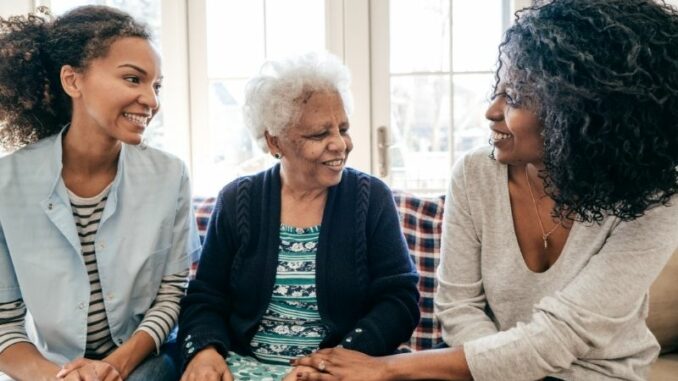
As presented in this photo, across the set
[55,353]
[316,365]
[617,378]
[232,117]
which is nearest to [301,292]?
[316,365]

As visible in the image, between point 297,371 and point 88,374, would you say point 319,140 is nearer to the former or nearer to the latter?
point 297,371

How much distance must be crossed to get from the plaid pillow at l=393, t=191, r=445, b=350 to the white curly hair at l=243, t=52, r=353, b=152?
1.31 feet

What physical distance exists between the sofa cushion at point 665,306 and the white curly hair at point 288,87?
102 cm

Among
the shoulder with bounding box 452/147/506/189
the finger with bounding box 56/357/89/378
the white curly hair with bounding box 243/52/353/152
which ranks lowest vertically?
the finger with bounding box 56/357/89/378

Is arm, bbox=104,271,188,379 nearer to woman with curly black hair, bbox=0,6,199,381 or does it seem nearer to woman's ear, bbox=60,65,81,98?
woman with curly black hair, bbox=0,6,199,381

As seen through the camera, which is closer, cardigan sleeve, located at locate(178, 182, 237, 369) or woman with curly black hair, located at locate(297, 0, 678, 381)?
woman with curly black hair, located at locate(297, 0, 678, 381)

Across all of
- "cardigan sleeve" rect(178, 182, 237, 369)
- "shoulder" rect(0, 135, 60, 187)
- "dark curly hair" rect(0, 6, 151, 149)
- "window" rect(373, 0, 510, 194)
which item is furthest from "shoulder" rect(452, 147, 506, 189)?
"window" rect(373, 0, 510, 194)

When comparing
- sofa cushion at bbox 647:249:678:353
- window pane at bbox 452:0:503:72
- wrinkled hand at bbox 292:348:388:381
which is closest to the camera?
wrinkled hand at bbox 292:348:388:381

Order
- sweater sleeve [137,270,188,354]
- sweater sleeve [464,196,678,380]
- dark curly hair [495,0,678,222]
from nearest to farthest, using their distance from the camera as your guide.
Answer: dark curly hair [495,0,678,222] < sweater sleeve [464,196,678,380] < sweater sleeve [137,270,188,354]

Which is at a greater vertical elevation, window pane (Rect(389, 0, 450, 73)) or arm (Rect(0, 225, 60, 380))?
window pane (Rect(389, 0, 450, 73))

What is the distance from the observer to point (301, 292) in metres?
1.68

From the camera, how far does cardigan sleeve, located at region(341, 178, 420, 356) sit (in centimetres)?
158

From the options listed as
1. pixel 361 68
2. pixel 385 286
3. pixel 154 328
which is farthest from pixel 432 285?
pixel 361 68

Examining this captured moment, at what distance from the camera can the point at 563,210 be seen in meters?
1.35
